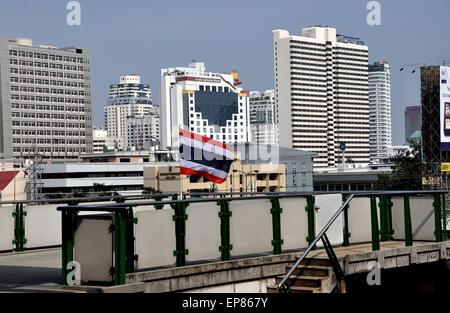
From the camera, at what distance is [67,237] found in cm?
1021

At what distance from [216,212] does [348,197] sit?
2288mm

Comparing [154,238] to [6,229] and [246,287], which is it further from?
[6,229]

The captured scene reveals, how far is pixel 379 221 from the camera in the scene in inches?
582

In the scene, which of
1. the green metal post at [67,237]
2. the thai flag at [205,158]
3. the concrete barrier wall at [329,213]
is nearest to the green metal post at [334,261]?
the concrete barrier wall at [329,213]

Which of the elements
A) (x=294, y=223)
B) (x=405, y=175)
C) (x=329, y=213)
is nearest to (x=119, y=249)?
(x=294, y=223)

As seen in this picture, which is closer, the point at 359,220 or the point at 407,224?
the point at 359,220

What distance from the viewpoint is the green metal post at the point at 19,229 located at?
16198 millimetres

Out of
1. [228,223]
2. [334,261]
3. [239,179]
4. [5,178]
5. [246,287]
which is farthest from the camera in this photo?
[239,179]

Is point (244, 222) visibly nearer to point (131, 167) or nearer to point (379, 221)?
point (379, 221)

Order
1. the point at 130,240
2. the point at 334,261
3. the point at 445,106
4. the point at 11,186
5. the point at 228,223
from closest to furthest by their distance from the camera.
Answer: the point at 130,240
the point at 228,223
the point at 334,261
the point at 445,106
the point at 11,186

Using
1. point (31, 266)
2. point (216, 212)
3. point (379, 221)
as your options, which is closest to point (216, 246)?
point (216, 212)

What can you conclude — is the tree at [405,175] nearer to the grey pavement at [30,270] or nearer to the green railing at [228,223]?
the green railing at [228,223]

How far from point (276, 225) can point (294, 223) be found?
447mm

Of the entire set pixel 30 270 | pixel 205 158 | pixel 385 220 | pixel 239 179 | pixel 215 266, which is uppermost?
pixel 205 158
